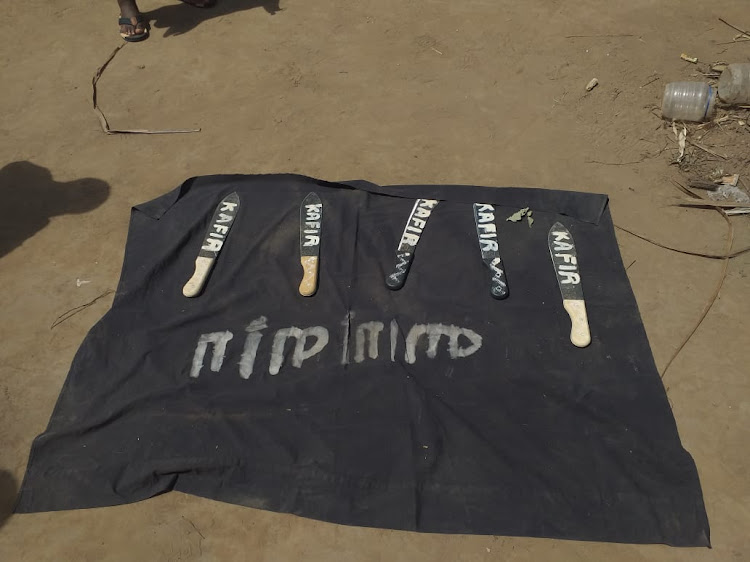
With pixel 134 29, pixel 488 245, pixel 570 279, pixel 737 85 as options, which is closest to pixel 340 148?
pixel 488 245

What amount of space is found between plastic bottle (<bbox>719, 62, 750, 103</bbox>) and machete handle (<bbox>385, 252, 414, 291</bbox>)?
11.5 ft

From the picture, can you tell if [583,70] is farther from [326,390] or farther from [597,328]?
[326,390]

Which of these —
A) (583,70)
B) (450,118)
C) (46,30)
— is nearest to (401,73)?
(450,118)

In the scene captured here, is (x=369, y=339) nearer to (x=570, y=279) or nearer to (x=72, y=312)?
(x=570, y=279)

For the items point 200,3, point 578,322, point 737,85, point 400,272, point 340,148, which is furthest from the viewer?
point 200,3

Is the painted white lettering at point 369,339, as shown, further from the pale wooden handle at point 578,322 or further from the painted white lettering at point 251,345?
the pale wooden handle at point 578,322

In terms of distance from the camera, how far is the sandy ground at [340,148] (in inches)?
123

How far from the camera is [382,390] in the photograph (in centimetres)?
354

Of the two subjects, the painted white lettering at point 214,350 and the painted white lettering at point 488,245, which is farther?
the painted white lettering at point 488,245

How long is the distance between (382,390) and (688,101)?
4.06 m

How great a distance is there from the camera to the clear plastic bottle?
510 centimetres

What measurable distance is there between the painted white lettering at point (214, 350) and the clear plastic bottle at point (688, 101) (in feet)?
14.8

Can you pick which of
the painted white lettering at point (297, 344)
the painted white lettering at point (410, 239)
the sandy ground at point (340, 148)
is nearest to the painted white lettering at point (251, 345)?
the painted white lettering at point (297, 344)

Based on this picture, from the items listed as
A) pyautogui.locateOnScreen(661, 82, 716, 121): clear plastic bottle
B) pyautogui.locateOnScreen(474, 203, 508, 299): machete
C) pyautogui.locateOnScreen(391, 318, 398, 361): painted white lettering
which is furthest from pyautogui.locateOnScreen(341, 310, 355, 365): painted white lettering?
pyautogui.locateOnScreen(661, 82, 716, 121): clear plastic bottle
